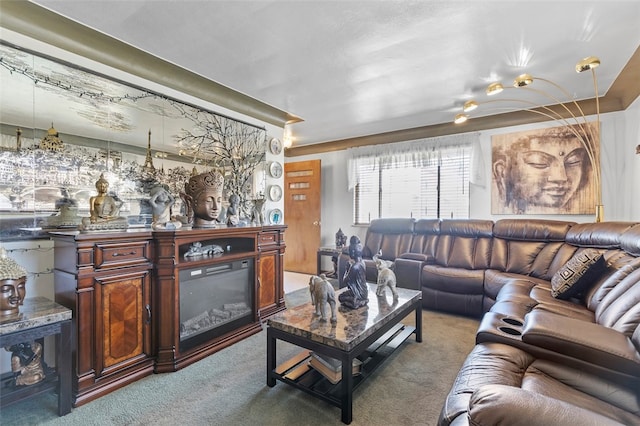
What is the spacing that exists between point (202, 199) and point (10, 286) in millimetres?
1340

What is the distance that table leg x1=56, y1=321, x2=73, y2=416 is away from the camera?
5.74 feet

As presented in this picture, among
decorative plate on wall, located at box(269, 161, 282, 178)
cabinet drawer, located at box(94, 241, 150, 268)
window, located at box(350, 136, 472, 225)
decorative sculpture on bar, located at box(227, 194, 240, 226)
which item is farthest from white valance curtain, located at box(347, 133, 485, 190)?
cabinet drawer, located at box(94, 241, 150, 268)

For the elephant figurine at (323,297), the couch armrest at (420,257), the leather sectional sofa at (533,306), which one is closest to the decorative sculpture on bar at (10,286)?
the elephant figurine at (323,297)

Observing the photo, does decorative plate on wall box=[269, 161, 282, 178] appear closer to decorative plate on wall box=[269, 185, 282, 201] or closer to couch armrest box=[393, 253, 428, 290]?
decorative plate on wall box=[269, 185, 282, 201]

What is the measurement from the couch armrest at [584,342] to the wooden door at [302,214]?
14.2 ft

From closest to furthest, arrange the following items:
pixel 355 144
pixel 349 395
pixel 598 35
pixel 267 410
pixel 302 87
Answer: pixel 349 395 < pixel 267 410 < pixel 598 35 < pixel 302 87 < pixel 355 144

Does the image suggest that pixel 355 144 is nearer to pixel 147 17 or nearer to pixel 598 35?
pixel 598 35

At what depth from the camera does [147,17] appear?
6.61 ft

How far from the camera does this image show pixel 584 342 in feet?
4.04

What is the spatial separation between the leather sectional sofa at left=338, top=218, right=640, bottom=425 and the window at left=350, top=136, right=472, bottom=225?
1.54ft

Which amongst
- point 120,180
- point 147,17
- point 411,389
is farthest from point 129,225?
point 411,389

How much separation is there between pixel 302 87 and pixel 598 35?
2.48 meters

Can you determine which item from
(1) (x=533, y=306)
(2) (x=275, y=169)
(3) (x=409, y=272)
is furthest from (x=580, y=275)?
(2) (x=275, y=169)

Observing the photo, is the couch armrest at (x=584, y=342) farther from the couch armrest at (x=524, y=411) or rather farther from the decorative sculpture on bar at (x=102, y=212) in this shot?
the decorative sculpture on bar at (x=102, y=212)
